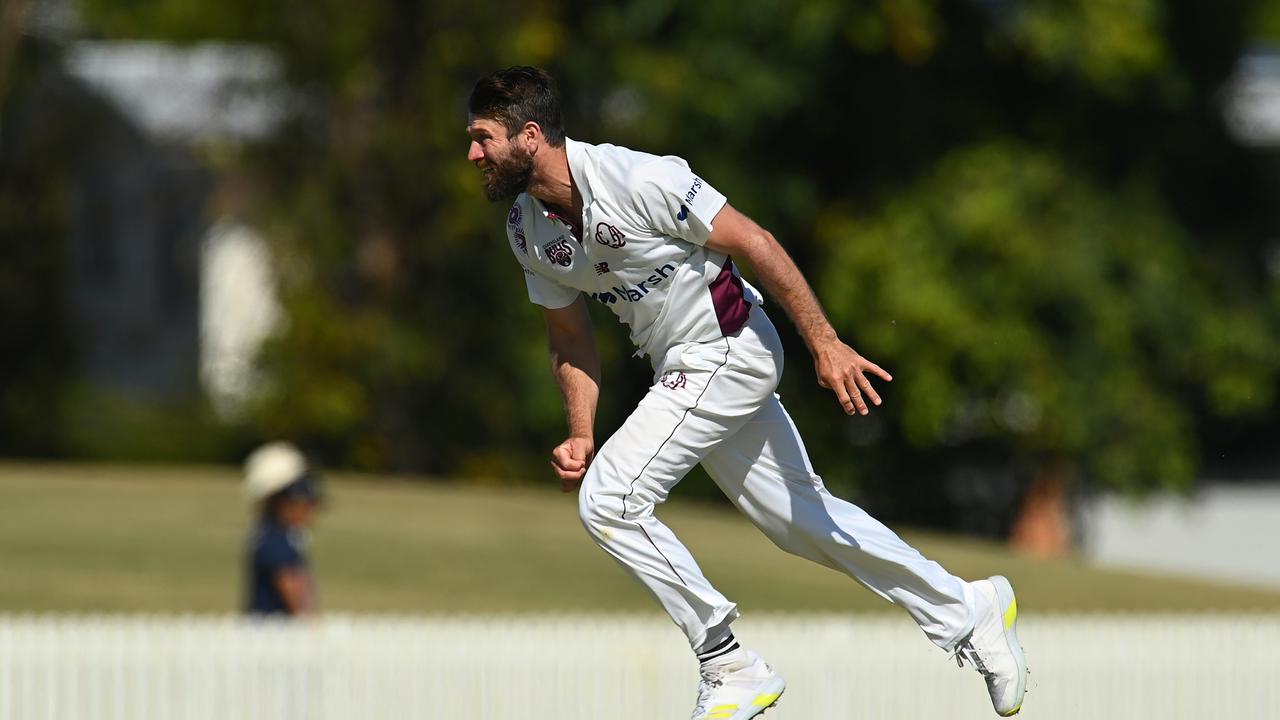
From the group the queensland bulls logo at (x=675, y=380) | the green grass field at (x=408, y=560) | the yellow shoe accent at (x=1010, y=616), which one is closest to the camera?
the queensland bulls logo at (x=675, y=380)

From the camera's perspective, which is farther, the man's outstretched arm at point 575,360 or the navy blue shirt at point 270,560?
the navy blue shirt at point 270,560

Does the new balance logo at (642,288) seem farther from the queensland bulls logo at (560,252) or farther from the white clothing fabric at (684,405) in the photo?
the queensland bulls logo at (560,252)

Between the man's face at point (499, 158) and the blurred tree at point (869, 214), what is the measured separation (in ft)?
52.9

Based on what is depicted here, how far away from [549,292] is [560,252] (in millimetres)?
247

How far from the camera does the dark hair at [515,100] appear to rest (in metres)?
5.11

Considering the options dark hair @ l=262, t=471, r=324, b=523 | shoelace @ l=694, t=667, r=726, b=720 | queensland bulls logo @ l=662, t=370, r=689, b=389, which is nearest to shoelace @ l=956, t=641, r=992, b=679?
shoelace @ l=694, t=667, r=726, b=720

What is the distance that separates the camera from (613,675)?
1059 cm

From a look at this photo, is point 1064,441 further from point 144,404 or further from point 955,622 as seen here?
point 955,622

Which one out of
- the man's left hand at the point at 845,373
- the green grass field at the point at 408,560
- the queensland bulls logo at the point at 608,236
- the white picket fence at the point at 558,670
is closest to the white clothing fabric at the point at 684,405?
the queensland bulls logo at the point at 608,236

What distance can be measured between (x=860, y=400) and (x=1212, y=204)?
20.0m

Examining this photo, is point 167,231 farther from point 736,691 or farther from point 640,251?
point 736,691

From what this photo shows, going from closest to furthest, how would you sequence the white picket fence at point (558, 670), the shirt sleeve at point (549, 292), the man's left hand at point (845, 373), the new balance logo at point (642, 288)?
1. the man's left hand at point (845, 373)
2. the new balance logo at point (642, 288)
3. the shirt sleeve at point (549, 292)
4. the white picket fence at point (558, 670)

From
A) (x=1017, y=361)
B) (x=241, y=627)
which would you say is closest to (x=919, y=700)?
(x=241, y=627)

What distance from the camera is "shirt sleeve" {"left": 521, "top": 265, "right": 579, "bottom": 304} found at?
5531 mm
